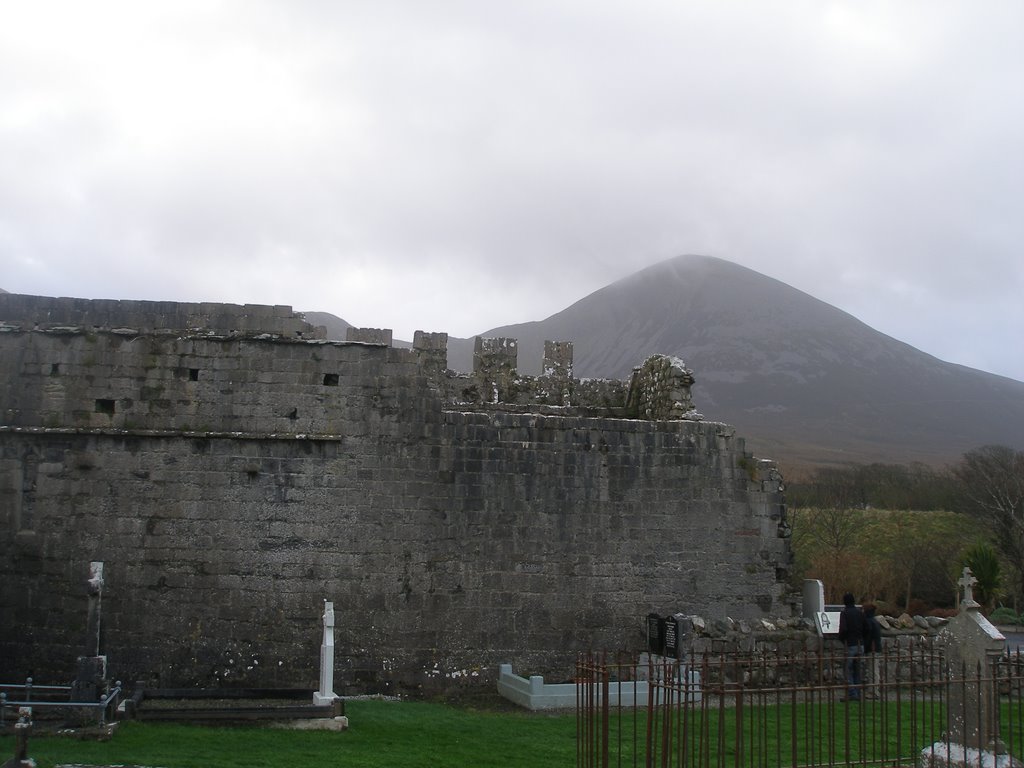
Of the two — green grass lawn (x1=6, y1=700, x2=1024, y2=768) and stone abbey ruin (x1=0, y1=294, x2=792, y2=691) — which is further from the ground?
stone abbey ruin (x1=0, y1=294, x2=792, y2=691)

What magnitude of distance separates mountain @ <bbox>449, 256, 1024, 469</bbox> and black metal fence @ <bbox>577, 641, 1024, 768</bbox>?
8091 centimetres

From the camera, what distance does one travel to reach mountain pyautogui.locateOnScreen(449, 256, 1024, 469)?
114 metres

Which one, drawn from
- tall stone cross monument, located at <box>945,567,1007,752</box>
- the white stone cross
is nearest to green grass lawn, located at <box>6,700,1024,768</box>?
tall stone cross monument, located at <box>945,567,1007,752</box>

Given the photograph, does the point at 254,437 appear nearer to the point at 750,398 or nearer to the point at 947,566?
the point at 947,566

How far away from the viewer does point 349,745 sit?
425 inches

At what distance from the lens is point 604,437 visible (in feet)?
51.4

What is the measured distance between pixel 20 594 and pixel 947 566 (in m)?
32.1

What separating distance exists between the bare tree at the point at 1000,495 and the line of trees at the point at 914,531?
0.17ft

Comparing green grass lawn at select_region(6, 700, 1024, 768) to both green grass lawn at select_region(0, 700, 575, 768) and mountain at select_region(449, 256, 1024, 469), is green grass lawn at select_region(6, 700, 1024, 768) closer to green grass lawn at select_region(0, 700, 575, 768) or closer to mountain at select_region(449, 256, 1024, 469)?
green grass lawn at select_region(0, 700, 575, 768)

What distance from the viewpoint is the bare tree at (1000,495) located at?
1558 inches

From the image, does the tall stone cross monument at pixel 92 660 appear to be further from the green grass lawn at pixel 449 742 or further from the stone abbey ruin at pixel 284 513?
the stone abbey ruin at pixel 284 513

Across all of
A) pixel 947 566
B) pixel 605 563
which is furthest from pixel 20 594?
pixel 947 566

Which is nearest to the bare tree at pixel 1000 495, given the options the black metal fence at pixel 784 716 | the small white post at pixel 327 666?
the black metal fence at pixel 784 716

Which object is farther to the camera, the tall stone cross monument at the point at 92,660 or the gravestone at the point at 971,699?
the tall stone cross monument at the point at 92,660
